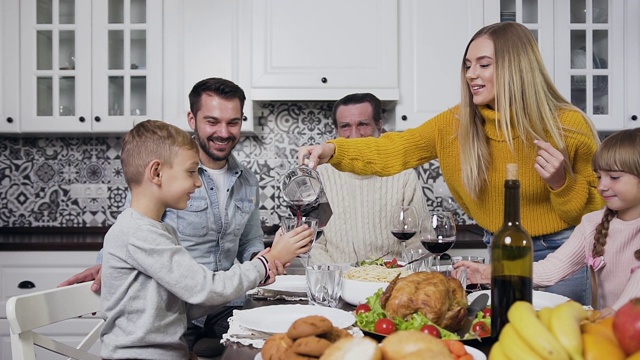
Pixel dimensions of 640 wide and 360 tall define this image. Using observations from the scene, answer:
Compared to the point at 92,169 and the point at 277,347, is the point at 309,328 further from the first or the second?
the point at 92,169

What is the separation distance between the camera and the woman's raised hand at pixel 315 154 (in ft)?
5.87

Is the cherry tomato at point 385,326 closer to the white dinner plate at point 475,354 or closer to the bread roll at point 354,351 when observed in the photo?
the white dinner plate at point 475,354

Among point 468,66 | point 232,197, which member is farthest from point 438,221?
point 232,197

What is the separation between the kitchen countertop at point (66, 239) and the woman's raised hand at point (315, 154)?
111 cm

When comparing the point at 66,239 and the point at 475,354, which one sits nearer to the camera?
the point at 475,354

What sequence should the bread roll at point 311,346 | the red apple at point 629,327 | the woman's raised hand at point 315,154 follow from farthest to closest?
the woman's raised hand at point 315,154, the bread roll at point 311,346, the red apple at point 629,327

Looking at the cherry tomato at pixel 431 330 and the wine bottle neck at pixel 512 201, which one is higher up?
the wine bottle neck at pixel 512 201

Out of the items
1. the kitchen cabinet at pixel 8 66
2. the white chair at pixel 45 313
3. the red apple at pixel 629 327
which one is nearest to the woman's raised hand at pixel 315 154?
the white chair at pixel 45 313

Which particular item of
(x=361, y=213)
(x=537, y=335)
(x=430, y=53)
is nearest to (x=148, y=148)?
(x=537, y=335)

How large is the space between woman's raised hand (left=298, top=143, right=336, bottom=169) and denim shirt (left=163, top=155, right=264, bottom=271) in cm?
59

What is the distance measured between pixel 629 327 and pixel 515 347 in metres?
0.12

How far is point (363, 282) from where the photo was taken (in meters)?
1.41

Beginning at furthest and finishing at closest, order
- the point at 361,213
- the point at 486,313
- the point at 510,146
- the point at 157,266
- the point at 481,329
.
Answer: the point at 361,213 → the point at 510,146 → the point at 157,266 → the point at 486,313 → the point at 481,329

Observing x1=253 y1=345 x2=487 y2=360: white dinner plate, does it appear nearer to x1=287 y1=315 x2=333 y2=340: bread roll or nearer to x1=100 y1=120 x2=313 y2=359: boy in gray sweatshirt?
x1=287 y1=315 x2=333 y2=340: bread roll
